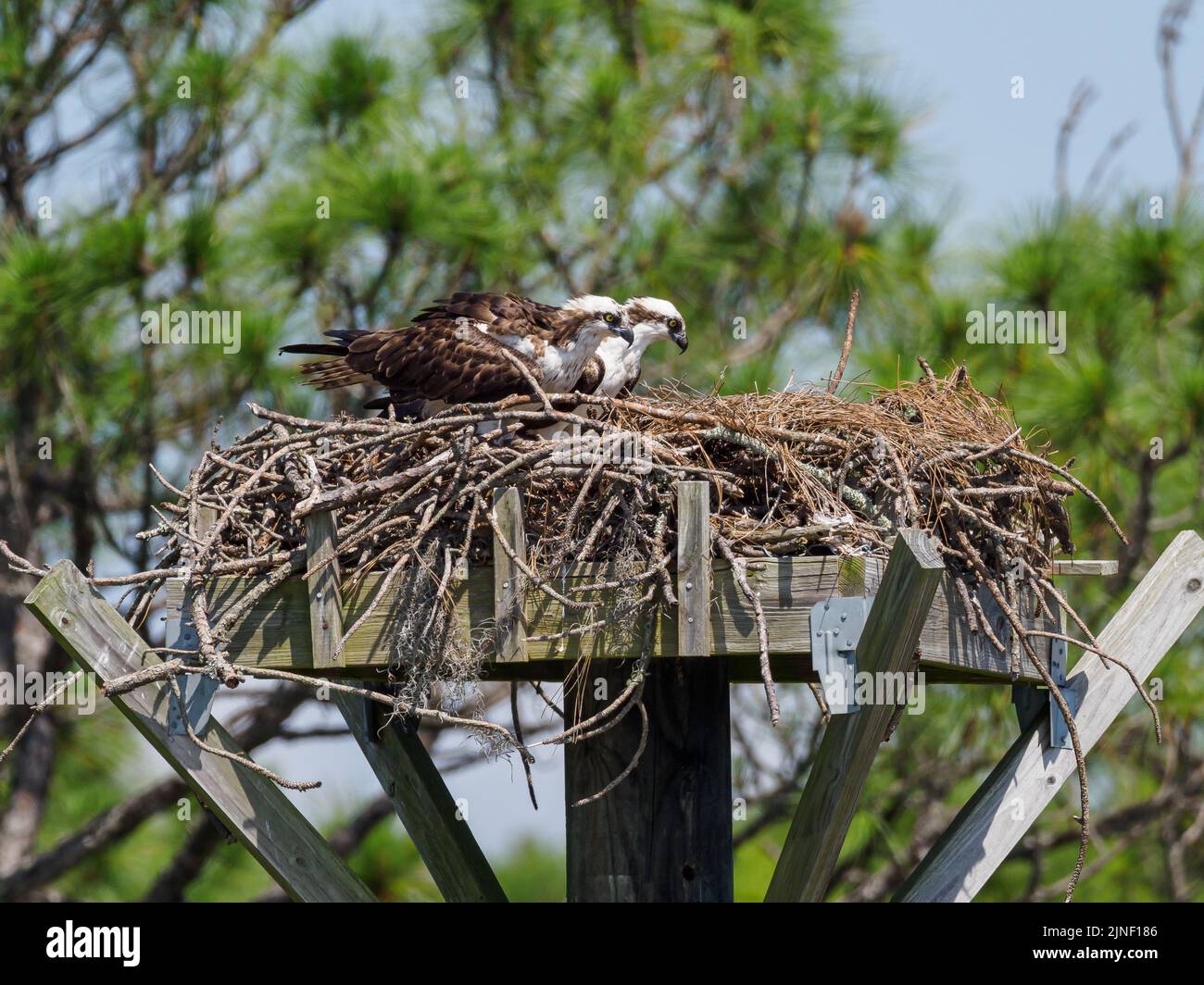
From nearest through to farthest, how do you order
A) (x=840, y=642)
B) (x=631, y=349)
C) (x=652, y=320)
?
(x=840, y=642)
(x=631, y=349)
(x=652, y=320)

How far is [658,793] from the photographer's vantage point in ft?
12.3

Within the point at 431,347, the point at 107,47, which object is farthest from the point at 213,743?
the point at 107,47

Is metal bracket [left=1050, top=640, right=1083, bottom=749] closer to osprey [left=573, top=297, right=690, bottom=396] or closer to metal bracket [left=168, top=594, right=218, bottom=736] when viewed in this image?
osprey [left=573, top=297, right=690, bottom=396]

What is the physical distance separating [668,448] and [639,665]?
520 millimetres

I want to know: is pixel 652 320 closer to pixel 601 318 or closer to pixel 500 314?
pixel 601 318

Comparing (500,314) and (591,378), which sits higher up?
(500,314)

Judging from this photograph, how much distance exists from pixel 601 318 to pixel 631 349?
0.23 metres

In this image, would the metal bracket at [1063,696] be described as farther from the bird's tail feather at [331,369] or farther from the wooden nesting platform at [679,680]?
the bird's tail feather at [331,369]

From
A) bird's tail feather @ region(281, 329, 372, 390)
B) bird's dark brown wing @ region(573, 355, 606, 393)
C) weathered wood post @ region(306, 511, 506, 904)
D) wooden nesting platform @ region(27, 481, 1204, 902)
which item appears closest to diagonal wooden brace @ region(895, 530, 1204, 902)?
wooden nesting platform @ region(27, 481, 1204, 902)

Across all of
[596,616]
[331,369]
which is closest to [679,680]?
[596,616]

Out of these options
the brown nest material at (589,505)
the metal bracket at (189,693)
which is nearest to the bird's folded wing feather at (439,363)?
the brown nest material at (589,505)

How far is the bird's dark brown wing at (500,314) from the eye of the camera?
5.05 m

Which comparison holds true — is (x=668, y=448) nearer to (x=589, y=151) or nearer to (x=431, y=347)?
(x=431, y=347)

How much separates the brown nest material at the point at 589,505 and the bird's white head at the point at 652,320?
146cm
